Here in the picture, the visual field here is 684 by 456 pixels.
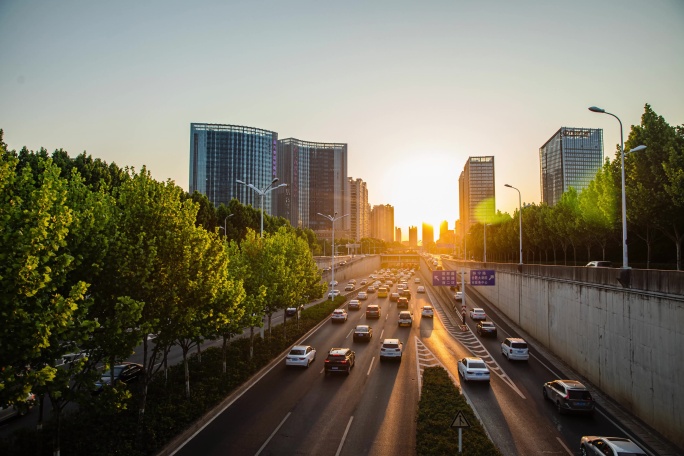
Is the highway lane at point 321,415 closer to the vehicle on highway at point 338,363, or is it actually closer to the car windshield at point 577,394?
the vehicle on highway at point 338,363

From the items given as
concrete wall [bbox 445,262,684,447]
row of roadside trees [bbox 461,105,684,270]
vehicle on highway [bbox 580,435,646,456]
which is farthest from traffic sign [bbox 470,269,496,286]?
vehicle on highway [bbox 580,435,646,456]

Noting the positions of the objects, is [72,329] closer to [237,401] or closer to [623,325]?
[237,401]

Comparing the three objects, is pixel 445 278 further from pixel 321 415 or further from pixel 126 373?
pixel 126 373

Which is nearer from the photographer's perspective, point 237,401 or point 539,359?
point 237,401

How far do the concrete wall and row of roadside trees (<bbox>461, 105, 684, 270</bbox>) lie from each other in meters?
6.70

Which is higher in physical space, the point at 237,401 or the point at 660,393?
the point at 660,393

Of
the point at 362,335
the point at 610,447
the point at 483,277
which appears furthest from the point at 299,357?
the point at 483,277

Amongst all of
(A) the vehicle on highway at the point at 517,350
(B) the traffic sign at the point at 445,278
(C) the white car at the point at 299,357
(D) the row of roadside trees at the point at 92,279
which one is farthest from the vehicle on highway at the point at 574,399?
(B) the traffic sign at the point at 445,278

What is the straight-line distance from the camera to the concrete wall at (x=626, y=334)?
55.1 ft

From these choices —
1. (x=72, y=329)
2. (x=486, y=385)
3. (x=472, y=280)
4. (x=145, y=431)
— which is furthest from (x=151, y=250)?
(x=472, y=280)

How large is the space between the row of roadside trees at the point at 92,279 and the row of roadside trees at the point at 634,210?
86.1ft

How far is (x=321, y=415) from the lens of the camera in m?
19.1

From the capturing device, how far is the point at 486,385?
2417 centimetres

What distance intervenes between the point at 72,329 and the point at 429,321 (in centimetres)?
4287
